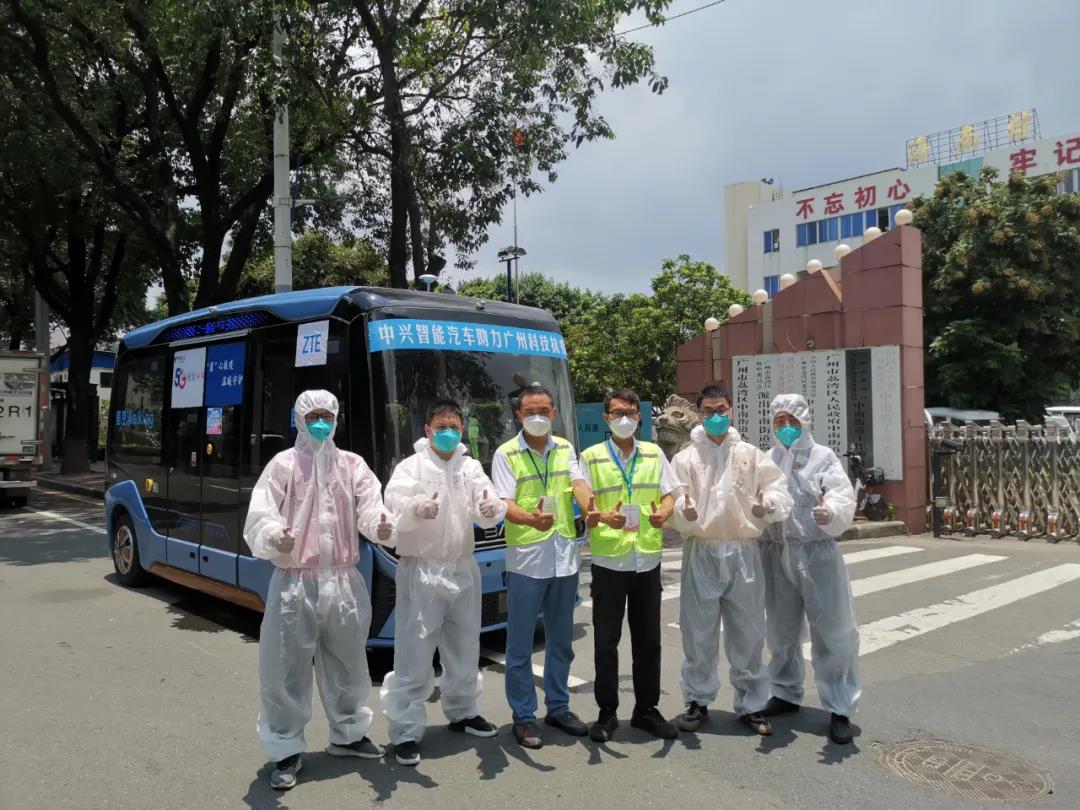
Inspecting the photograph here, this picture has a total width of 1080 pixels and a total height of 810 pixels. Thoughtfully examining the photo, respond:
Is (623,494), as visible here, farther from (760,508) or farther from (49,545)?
(49,545)

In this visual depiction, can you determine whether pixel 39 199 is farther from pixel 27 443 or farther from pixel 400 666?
pixel 400 666

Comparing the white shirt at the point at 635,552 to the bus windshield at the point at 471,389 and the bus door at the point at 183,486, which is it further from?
the bus door at the point at 183,486

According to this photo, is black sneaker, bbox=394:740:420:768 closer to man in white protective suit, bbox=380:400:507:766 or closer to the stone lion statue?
man in white protective suit, bbox=380:400:507:766

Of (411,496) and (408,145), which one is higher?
(408,145)

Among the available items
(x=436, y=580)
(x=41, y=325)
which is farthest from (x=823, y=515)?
(x=41, y=325)

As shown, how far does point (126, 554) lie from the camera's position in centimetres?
838

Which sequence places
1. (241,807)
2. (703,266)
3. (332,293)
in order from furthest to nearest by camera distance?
(703,266), (332,293), (241,807)

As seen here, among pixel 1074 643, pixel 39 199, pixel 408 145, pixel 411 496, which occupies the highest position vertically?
pixel 39 199

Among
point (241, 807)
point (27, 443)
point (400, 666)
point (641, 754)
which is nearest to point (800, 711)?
point (641, 754)

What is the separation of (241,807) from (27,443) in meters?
14.2

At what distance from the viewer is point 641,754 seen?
4.12 metres

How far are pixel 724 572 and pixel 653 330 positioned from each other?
21.7 m

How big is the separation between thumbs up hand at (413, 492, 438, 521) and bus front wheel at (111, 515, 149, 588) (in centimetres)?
527

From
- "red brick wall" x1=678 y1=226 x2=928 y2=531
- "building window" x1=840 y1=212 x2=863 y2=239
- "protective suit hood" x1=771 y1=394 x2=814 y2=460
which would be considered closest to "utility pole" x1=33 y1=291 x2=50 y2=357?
"red brick wall" x1=678 y1=226 x2=928 y2=531
